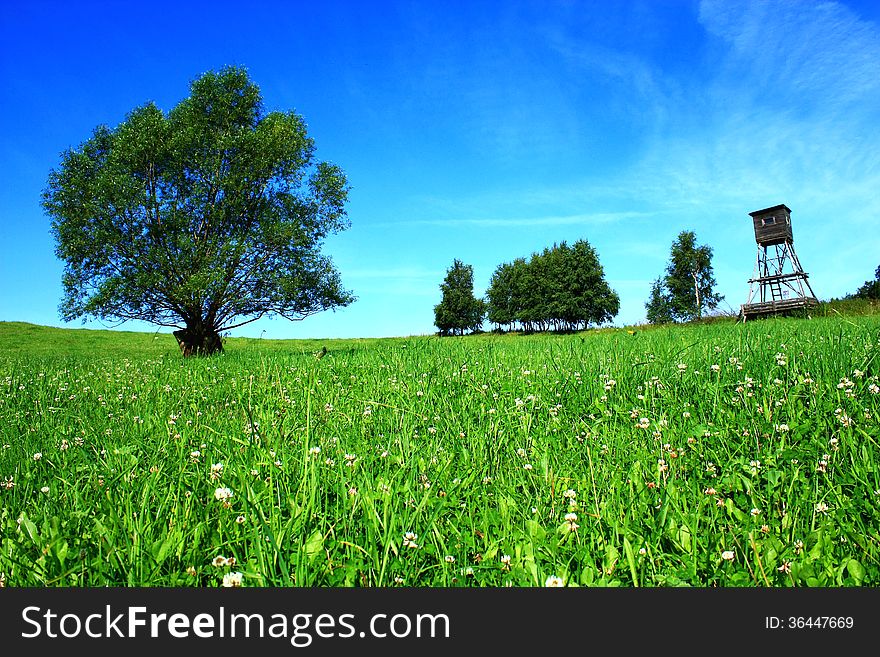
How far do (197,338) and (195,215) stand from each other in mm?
5355

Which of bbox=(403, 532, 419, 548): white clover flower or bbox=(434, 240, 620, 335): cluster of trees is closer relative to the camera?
bbox=(403, 532, 419, 548): white clover flower

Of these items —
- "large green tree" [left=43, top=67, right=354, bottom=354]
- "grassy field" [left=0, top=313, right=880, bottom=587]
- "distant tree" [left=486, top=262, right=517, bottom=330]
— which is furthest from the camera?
"distant tree" [left=486, top=262, right=517, bottom=330]

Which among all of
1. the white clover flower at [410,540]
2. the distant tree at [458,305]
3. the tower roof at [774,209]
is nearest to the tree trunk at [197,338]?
the white clover flower at [410,540]

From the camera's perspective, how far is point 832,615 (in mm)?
2301

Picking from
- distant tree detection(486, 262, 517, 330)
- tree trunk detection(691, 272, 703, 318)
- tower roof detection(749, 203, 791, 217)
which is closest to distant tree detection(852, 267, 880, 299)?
tower roof detection(749, 203, 791, 217)

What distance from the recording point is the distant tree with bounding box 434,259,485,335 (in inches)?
3095

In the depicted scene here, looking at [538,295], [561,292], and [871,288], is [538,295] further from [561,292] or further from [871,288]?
[871,288]

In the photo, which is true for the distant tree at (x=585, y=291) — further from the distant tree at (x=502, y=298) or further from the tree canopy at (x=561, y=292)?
the distant tree at (x=502, y=298)

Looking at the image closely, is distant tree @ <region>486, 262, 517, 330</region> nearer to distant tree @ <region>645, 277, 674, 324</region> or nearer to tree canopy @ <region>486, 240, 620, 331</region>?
tree canopy @ <region>486, 240, 620, 331</region>

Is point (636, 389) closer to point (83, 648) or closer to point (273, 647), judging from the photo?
point (273, 647)

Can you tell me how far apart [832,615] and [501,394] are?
169 inches

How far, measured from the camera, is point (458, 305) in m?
78.6

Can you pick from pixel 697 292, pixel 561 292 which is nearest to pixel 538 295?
pixel 561 292

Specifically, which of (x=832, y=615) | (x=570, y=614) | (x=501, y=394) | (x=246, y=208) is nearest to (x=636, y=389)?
(x=501, y=394)
